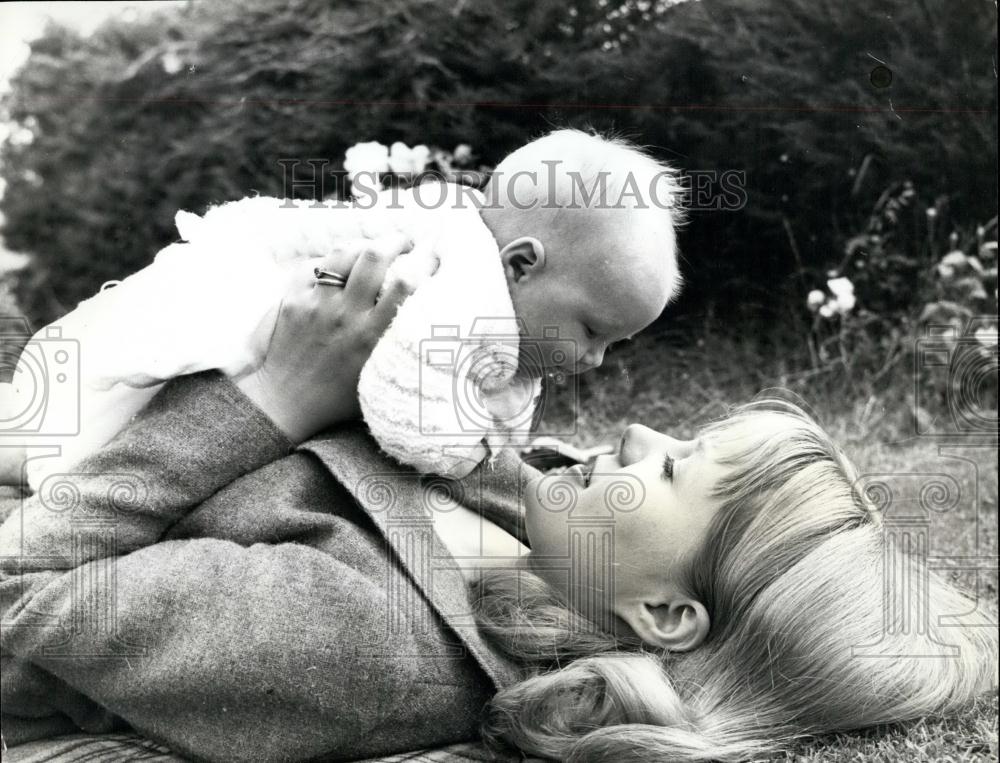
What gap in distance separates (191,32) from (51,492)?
1.83 meters

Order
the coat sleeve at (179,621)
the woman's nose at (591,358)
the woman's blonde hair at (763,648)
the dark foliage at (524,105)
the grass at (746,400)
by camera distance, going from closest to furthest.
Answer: the coat sleeve at (179,621) → the woman's blonde hair at (763,648) → the woman's nose at (591,358) → the dark foliage at (524,105) → the grass at (746,400)

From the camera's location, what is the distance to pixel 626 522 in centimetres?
137

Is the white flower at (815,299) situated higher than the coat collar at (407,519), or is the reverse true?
the white flower at (815,299)

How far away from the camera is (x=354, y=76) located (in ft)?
8.73

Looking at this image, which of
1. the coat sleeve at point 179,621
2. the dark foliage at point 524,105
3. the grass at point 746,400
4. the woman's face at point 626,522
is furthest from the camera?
the grass at point 746,400

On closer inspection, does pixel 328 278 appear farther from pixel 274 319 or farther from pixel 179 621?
pixel 179 621

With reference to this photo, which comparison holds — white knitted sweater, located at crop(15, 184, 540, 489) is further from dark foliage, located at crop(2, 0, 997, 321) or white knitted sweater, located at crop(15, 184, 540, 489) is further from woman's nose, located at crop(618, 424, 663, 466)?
dark foliage, located at crop(2, 0, 997, 321)

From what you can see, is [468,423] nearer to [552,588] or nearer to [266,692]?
[552,588]

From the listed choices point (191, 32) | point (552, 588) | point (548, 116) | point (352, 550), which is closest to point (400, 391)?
point (352, 550)

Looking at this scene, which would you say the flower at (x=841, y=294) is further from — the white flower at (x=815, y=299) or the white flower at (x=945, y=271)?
the white flower at (x=945, y=271)

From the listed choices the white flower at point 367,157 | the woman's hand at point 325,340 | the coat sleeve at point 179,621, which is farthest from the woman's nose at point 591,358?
the white flower at point 367,157

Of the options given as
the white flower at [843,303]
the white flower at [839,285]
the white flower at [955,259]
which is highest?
the white flower at [955,259]

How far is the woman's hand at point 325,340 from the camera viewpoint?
1333mm

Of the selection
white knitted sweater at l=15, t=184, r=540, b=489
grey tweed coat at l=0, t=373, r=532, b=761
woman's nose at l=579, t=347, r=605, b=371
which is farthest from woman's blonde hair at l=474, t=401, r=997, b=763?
white knitted sweater at l=15, t=184, r=540, b=489
